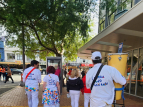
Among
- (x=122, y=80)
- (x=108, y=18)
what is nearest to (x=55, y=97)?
(x=122, y=80)

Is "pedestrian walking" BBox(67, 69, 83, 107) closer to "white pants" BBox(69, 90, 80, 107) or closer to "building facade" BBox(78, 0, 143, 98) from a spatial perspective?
"white pants" BBox(69, 90, 80, 107)

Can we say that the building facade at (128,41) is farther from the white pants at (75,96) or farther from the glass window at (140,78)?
the white pants at (75,96)

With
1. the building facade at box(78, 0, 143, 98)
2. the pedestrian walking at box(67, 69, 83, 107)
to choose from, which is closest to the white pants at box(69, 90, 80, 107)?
the pedestrian walking at box(67, 69, 83, 107)

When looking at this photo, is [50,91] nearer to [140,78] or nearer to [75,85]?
[75,85]

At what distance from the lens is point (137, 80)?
7316 millimetres

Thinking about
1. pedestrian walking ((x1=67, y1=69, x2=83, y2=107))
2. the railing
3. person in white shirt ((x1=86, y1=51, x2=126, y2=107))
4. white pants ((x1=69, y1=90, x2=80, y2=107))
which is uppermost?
the railing

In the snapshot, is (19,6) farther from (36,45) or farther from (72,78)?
(36,45)

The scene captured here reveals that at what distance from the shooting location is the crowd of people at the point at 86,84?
1.99 m

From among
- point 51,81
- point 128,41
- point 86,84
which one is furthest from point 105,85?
point 128,41

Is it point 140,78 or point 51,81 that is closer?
point 51,81

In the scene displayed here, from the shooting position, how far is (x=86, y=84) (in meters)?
2.25

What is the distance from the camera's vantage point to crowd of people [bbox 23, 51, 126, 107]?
6.53 ft

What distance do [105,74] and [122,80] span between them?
29 centimetres

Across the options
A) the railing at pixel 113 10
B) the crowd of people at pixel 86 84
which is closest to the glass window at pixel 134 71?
the railing at pixel 113 10
